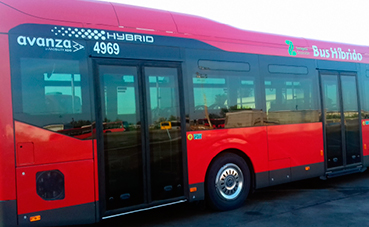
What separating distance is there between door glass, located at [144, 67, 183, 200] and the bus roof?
803 millimetres

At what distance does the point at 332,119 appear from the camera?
7797 millimetres

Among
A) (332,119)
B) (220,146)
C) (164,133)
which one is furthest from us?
(332,119)

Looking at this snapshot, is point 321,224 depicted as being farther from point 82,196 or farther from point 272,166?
point 82,196

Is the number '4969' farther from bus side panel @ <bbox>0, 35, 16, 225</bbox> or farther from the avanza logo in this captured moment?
bus side panel @ <bbox>0, 35, 16, 225</bbox>

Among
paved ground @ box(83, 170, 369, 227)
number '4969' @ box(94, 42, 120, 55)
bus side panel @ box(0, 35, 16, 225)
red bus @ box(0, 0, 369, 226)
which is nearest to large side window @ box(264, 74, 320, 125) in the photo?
red bus @ box(0, 0, 369, 226)

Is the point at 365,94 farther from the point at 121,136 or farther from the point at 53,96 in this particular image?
the point at 53,96

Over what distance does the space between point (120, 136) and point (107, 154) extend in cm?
33

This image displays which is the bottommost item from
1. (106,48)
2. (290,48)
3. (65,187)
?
(65,187)

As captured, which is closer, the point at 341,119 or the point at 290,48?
the point at 290,48

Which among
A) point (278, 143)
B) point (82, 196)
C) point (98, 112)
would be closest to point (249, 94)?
point (278, 143)

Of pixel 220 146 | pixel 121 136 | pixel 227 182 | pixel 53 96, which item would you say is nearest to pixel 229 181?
pixel 227 182

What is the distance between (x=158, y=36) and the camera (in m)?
5.59

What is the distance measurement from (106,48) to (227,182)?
331 centimetres

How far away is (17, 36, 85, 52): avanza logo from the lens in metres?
4.48
